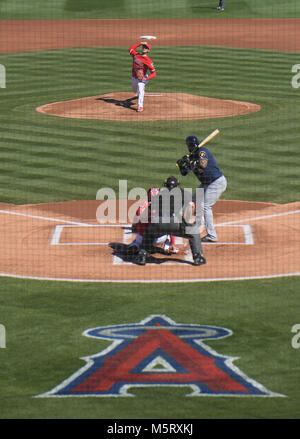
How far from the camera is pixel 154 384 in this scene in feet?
38.4

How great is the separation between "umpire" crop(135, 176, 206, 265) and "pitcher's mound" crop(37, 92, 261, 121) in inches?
591

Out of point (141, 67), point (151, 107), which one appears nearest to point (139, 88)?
point (141, 67)

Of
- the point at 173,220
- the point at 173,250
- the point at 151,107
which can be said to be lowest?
the point at 173,250

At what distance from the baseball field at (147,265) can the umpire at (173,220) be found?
326mm

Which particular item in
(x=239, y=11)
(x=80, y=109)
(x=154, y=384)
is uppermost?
(x=239, y=11)

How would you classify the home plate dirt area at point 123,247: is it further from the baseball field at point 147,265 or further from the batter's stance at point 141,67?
the batter's stance at point 141,67

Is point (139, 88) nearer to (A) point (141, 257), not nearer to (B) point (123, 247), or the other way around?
(B) point (123, 247)

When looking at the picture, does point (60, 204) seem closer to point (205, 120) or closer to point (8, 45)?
point (205, 120)

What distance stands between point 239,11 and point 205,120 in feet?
123

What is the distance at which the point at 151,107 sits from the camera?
109ft

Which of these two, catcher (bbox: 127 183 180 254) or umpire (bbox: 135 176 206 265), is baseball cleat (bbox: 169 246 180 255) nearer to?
catcher (bbox: 127 183 180 254)

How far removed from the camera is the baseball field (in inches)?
456

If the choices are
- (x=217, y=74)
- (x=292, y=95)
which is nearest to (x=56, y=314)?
(x=292, y=95)

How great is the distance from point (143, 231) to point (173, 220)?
71cm
